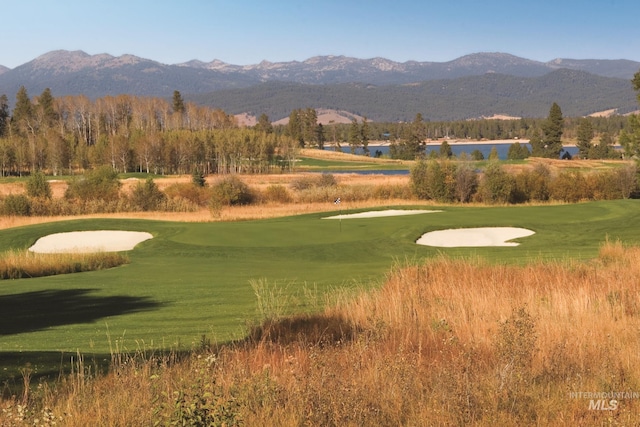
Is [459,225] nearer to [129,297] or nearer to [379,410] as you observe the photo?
[129,297]

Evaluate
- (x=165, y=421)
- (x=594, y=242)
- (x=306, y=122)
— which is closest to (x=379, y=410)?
(x=165, y=421)

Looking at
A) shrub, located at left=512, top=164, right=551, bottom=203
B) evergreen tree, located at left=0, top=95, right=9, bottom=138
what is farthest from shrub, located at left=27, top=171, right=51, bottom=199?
evergreen tree, located at left=0, top=95, right=9, bottom=138

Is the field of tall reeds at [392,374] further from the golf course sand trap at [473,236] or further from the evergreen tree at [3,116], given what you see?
the evergreen tree at [3,116]

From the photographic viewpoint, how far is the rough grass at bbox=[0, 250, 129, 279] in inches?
798

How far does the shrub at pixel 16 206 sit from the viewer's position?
171 ft

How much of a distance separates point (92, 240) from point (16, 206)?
26013 millimetres

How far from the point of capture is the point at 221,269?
1852cm

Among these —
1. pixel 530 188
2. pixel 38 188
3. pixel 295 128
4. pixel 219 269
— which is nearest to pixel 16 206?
pixel 38 188

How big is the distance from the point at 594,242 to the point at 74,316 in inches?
787

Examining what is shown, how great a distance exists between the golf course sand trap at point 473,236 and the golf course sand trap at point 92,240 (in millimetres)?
14079

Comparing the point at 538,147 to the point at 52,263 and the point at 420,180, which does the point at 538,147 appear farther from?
the point at 52,263

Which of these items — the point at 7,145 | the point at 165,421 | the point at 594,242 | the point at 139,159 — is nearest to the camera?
the point at 165,421

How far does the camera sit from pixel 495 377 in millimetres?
6430

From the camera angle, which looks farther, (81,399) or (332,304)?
(332,304)
